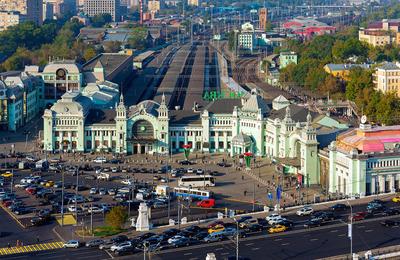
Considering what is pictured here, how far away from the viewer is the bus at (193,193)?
42594 millimetres

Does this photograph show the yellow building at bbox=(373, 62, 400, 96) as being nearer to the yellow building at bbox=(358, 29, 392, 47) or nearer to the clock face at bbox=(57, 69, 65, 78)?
the clock face at bbox=(57, 69, 65, 78)

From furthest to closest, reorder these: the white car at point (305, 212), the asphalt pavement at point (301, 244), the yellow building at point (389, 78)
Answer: the yellow building at point (389, 78) < the white car at point (305, 212) < the asphalt pavement at point (301, 244)

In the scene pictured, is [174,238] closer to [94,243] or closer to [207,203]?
[94,243]

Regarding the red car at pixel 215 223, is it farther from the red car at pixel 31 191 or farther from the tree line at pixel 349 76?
the tree line at pixel 349 76

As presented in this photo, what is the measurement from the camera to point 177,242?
33656mm

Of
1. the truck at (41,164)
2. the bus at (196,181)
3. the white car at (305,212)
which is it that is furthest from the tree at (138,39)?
the white car at (305,212)

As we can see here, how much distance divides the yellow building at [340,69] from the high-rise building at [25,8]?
7668 centimetres

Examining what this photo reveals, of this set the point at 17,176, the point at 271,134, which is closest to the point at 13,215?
the point at 17,176

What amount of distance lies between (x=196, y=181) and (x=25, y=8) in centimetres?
11491

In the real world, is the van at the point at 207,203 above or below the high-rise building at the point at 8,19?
below

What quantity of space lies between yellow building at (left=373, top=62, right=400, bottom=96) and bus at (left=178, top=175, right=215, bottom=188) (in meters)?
A: 34.1

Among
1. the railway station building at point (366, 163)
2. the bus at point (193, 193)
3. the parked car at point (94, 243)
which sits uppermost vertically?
the railway station building at point (366, 163)

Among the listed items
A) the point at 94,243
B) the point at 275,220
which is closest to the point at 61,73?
the point at 275,220

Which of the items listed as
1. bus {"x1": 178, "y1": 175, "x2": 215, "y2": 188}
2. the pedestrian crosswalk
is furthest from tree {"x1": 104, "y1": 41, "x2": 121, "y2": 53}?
the pedestrian crosswalk
